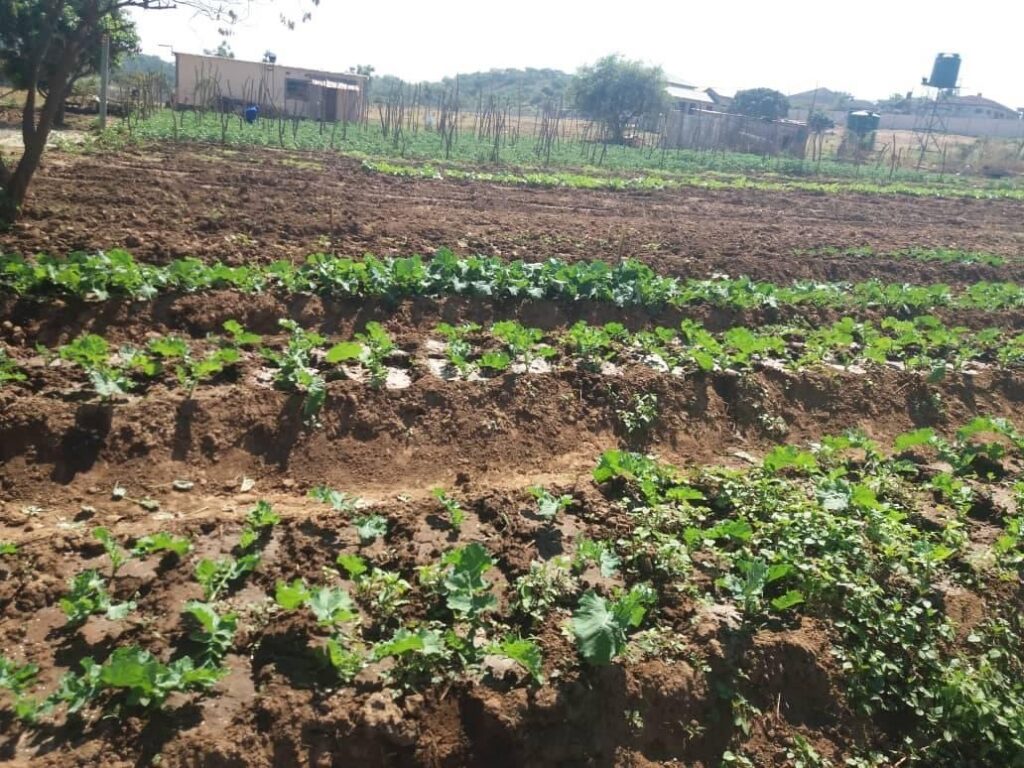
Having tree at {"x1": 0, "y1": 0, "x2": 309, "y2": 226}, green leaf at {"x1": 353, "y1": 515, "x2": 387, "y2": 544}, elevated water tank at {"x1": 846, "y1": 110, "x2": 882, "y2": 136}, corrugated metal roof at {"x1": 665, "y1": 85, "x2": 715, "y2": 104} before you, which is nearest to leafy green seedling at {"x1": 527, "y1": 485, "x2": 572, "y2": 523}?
green leaf at {"x1": 353, "y1": 515, "x2": 387, "y2": 544}

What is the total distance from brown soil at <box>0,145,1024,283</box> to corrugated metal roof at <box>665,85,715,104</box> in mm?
38179

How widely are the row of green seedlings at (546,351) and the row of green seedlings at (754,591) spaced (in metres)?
2.06

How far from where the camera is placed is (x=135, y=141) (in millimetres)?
20188

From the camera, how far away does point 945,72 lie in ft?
209

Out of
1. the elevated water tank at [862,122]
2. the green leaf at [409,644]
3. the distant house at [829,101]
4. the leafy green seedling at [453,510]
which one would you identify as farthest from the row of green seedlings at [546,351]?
the distant house at [829,101]

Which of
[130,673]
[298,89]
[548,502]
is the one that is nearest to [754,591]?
[548,502]

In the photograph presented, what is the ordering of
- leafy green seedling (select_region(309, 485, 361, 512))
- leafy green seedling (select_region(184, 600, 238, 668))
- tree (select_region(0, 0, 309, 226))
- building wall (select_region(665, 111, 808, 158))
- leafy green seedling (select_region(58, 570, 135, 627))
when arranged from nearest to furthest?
leafy green seedling (select_region(184, 600, 238, 668))
leafy green seedling (select_region(58, 570, 135, 627))
leafy green seedling (select_region(309, 485, 361, 512))
tree (select_region(0, 0, 309, 226))
building wall (select_region(665, 111, 808, 158))

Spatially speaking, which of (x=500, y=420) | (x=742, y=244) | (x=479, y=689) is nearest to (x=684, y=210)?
(x=742, y=244)

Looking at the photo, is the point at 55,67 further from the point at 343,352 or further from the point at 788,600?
the point at 788,600

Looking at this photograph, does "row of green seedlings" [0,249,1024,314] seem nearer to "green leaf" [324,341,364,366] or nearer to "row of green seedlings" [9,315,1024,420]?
"row of green seedlings" [9,315,1024,420]

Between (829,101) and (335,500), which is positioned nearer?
(335,500)

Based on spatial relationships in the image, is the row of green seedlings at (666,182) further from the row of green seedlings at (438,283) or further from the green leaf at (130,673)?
the green leaf at (130,673)

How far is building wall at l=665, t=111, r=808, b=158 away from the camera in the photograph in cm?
4622

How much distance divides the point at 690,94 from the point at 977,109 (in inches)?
1558
